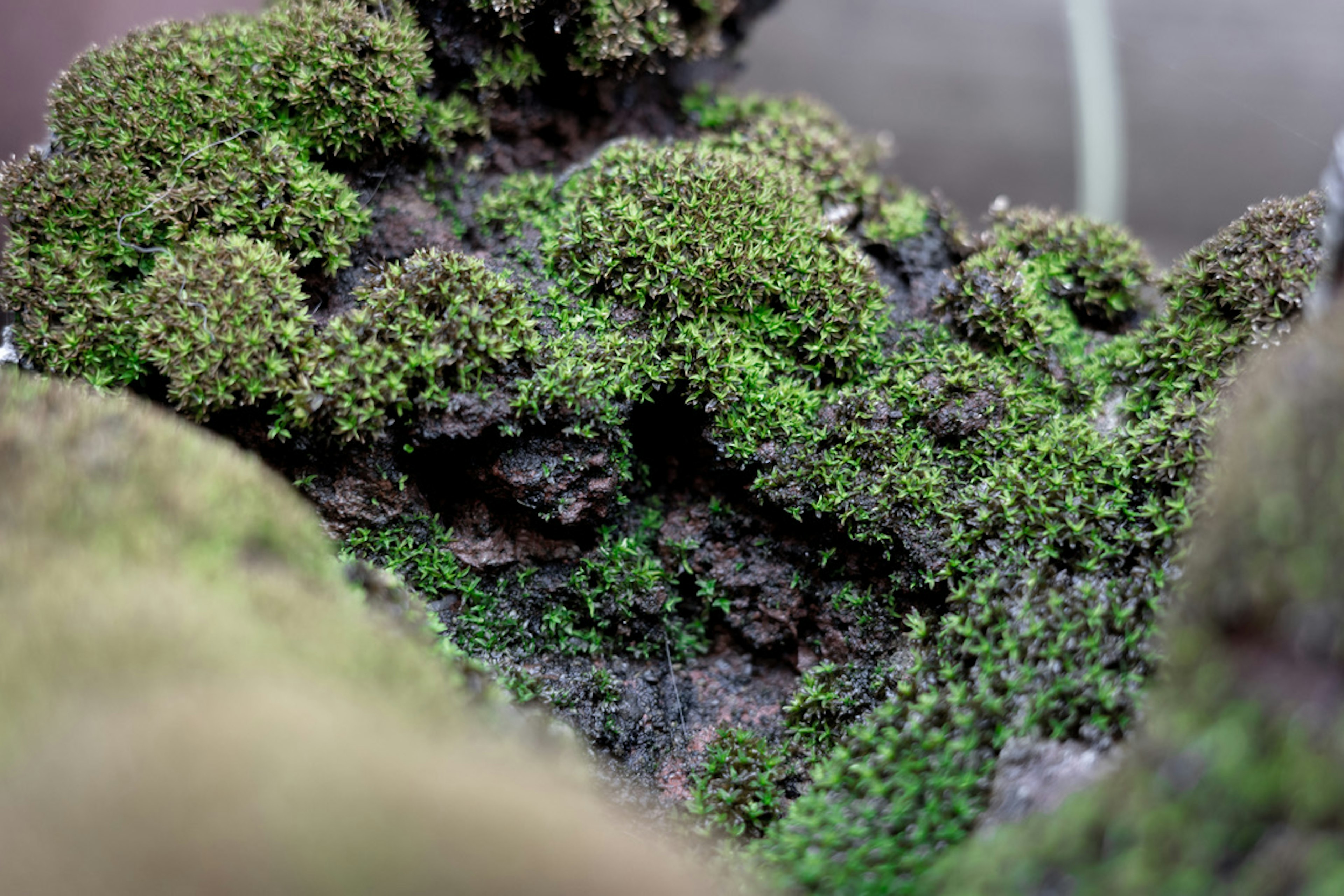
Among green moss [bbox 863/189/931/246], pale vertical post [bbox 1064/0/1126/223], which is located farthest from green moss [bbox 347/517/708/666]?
pale vertical post [bbox 1064/0/1126/223]

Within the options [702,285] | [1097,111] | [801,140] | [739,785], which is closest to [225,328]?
[702,285]

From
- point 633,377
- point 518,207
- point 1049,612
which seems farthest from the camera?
point 518,207

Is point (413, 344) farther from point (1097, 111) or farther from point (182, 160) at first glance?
point (1097, 111)

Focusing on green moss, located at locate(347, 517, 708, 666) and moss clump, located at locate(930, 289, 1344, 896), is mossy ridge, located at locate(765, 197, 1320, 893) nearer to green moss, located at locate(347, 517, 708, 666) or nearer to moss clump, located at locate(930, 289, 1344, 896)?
moss clump, located at locate(930, 289, 1344, 896)

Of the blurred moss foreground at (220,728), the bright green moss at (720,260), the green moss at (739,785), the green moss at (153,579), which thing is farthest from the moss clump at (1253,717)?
the bright green moss at (720,260)

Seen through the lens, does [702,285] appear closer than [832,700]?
No

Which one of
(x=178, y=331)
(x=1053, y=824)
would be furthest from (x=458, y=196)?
(x=1053, y=824)

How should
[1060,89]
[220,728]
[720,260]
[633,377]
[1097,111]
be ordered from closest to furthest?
[220,728] → [633,377] → [720,260] → [1097,111] → [1060,89]
